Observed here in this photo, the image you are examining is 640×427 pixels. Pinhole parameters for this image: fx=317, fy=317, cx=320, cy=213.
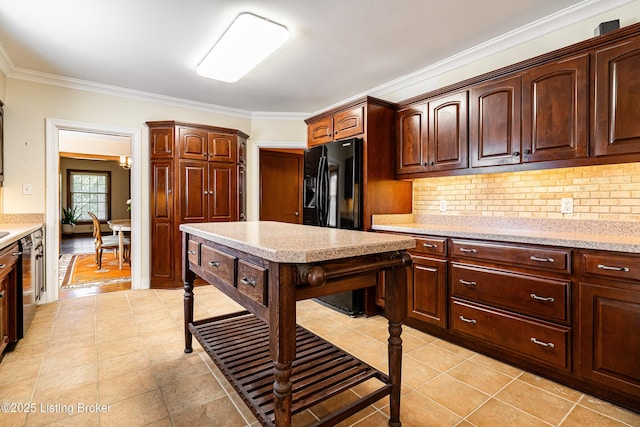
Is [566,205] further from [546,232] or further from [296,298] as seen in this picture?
[296,298]

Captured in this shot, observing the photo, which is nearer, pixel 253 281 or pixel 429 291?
pixel 253 281

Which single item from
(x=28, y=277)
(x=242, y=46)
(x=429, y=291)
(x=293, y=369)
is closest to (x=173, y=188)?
(x=28, y=277)

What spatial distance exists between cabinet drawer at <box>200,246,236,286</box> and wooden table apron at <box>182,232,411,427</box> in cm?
4

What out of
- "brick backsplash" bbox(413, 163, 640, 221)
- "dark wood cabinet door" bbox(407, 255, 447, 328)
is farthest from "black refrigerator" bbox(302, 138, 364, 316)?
"brick backsplash" bbox(413, 163, 640, 221)

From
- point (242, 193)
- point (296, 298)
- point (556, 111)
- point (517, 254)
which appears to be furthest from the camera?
point (242, 193)

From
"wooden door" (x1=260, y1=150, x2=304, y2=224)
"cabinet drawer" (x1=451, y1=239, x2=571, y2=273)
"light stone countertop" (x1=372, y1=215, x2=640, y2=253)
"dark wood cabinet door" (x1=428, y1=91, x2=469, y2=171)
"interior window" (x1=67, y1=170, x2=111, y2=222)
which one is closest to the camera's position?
"light stone countertop" (x1=372, y1=215, x2=640, y2=253)

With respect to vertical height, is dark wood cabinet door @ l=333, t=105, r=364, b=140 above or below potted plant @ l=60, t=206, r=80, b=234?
above

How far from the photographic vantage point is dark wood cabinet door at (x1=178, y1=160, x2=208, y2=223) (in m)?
4.02

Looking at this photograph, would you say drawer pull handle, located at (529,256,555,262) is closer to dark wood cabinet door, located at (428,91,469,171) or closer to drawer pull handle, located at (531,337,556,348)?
drawer pull handle, located at (531,337,556,348)

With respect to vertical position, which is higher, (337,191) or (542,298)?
(337,191)

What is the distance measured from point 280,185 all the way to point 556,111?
4.18 meters

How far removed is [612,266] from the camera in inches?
66.3

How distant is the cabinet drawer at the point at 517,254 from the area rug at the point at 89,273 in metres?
4.32

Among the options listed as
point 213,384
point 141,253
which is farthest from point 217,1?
point 141,253
